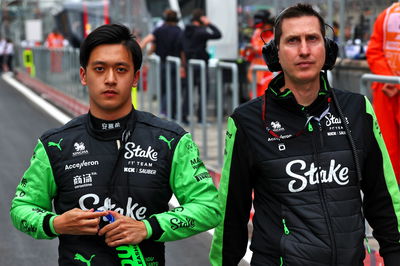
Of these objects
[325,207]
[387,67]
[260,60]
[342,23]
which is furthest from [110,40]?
[260,60]

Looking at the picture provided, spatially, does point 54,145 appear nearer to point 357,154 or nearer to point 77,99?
point 357,154

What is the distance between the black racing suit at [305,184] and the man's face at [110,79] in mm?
432

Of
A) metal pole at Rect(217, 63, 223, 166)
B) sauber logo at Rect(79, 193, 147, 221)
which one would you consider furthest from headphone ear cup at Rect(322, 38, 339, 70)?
metal pole at Rect(217, 63, 223, 166)

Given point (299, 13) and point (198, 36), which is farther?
point (198, 36)

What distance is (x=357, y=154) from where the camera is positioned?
11.0 ft

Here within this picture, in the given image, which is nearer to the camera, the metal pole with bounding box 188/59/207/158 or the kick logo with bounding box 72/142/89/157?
the kick logo with bounding box 72/142/89/157

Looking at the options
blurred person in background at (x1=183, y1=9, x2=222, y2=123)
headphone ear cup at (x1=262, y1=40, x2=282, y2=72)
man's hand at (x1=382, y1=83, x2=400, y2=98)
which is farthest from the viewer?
blurred person in background at (x1=183, y1=9, x2=222, y2=123)

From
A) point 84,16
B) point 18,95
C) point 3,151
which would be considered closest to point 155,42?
point 3,151

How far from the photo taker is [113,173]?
10.9 feet

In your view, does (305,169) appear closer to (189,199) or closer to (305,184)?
(305,184)

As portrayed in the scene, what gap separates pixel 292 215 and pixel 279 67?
638 millimetres

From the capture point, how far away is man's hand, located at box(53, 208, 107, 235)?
309 centimetres

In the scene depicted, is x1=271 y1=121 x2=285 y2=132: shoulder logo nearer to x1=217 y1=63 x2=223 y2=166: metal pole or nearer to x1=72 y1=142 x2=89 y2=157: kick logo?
x1=72 y1=142 x2=89 y2=157: kick logo

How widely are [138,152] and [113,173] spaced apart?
0.11 m
